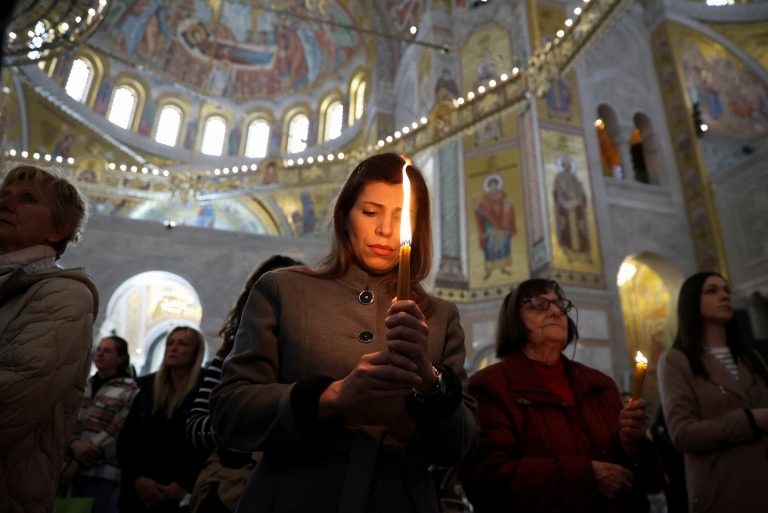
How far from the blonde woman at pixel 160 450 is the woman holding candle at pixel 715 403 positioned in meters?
2.33

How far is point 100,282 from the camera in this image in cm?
1015

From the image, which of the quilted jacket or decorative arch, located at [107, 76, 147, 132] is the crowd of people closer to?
the quilted jacket

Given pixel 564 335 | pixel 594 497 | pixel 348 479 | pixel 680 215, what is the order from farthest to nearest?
1. pixel 680 215
2. pixel 564 335
3. pixel 594 497
4. pixel 348 479

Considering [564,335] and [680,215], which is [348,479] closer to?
[564,335]

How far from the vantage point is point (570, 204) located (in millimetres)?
10766

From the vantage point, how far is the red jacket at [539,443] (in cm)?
176

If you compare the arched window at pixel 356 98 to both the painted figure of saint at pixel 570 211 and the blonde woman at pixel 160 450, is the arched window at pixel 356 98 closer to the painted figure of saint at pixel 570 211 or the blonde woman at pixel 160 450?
the painted figure of saint at pixel 570 211

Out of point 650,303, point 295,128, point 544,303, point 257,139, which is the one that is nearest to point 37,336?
point 544,303

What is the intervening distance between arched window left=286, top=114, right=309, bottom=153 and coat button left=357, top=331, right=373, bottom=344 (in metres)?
21.3

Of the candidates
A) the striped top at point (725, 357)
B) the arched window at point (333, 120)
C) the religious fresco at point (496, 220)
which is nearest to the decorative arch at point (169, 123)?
the arched window at point (333, 120)

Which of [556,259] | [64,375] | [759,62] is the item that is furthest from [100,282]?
[759,62]

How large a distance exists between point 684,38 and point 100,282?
15.4 metres

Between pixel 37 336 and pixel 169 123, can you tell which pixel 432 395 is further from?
pixel 169 123

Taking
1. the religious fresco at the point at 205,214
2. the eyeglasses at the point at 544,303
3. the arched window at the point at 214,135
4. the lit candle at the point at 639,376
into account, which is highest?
the arched window at the point at 214,135
